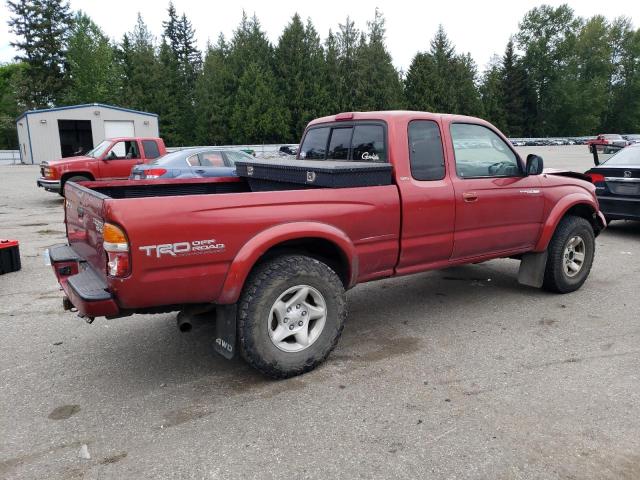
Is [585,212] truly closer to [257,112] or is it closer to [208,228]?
[208,228]

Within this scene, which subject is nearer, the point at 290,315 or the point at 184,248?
the point at 184,248

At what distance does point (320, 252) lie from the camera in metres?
3.97

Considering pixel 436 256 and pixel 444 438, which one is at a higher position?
pixel 436 256

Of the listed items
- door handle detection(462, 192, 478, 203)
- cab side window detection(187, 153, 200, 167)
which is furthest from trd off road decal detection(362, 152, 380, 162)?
cab side window detection(187, 153, 200, 167)

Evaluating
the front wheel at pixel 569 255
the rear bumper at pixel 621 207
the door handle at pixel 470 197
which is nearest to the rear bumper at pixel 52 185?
the door handle at pixel 470 197

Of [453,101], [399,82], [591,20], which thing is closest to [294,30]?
[399,82]

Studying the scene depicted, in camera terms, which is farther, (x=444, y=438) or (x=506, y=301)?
(x=506, y=301)

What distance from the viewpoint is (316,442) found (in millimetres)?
2922

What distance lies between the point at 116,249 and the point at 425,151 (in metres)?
2.67

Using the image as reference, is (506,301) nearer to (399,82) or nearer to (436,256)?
(436,256)

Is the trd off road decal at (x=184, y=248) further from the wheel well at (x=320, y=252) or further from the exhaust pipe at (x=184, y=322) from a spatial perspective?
the exhaust pipe at (x=184, y=322)

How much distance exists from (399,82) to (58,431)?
60.9 m

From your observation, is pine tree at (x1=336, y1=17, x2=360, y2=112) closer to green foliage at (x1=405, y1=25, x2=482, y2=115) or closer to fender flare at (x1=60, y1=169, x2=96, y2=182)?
green foliage at (x1=405, y1=25, x2=482, y2=115)

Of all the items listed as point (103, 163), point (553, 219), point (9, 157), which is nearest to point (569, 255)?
point (553, 219)
